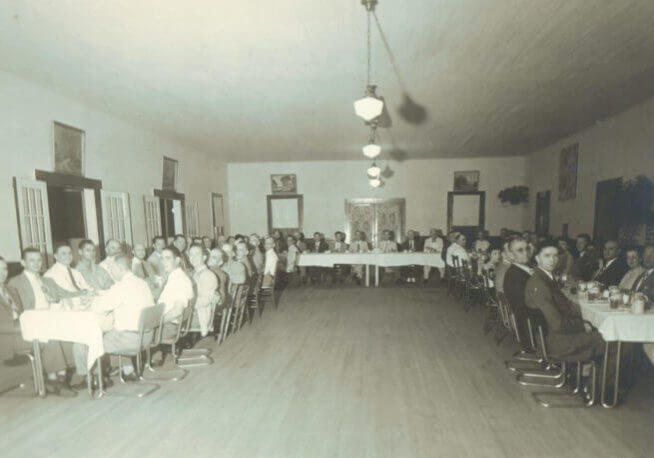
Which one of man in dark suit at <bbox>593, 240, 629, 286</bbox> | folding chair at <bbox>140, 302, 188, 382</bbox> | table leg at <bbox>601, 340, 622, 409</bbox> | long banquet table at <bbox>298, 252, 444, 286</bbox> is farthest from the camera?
long banquet table at <bbox>298, 252, 444, 286</bbox>

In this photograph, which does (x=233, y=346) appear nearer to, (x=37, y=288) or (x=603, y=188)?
(x=37, y=288)

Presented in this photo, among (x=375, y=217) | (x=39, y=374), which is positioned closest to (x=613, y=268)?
(x=39, y=374)

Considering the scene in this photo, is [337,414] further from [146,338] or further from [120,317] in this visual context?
[120,317]

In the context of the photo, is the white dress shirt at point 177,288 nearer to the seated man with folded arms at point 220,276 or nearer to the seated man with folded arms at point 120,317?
the seated man with folded arms at point 220,276

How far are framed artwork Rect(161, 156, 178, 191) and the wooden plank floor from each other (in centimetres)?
555

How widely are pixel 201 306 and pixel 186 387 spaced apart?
1054 mm

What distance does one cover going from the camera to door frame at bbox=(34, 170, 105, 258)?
5367 mm

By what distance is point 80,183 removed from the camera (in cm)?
609

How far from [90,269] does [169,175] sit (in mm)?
4070

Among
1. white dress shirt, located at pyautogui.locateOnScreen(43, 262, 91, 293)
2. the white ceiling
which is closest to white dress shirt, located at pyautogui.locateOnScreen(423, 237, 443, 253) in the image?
the white ceiling

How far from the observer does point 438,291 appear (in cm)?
838

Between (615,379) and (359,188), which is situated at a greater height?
(359,188)

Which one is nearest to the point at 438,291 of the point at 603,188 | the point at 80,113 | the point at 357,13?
the point at 603,188

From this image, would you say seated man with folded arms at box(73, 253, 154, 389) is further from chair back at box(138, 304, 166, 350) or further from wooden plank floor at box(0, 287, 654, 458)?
wooden plank floor at box(0, 287, 654, 458)
